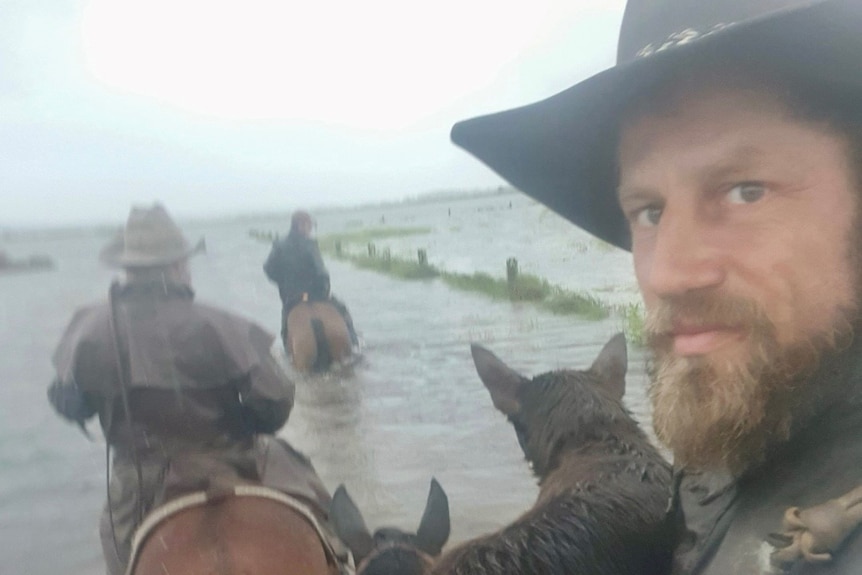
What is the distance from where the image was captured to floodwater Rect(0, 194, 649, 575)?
1.18m

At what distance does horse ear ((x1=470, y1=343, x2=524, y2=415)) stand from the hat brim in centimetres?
47

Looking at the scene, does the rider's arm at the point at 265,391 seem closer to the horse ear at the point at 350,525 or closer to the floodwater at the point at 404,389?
the floodwater at the point at 404,389

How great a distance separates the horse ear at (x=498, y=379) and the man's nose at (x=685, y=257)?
37cm

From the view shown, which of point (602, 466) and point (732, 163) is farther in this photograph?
point (602, 466)

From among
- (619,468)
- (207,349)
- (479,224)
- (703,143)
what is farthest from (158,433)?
(703,143)

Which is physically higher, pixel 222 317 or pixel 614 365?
pixel 222 317

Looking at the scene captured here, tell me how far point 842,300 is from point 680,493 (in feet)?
1.16

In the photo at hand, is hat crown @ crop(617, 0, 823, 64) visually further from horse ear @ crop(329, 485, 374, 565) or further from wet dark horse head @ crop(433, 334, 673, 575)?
horse ear @ crop(329, 485, 374, 565)

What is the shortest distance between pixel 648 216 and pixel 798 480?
0.35 metres

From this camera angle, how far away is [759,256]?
86cm

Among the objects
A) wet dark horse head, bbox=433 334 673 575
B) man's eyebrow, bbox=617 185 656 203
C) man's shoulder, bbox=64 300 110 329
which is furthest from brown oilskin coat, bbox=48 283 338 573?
man's eyebrow, bbox=617 185 656 203

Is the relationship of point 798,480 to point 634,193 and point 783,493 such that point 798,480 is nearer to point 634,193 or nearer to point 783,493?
point 783,493

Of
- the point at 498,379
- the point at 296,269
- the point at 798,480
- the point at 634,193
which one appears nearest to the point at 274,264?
the point at 296,269

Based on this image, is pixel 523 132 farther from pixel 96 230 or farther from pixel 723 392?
pixel 96 230
